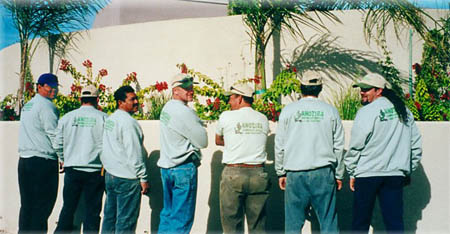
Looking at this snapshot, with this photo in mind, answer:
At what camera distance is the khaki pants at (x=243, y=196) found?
4480 millimetres

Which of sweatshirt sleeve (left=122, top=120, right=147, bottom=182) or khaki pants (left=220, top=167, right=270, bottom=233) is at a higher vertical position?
sweatshirt sleeve (left=122, top=120, right=147, bottom=182)

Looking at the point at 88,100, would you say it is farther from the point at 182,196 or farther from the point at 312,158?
the point at 312,158

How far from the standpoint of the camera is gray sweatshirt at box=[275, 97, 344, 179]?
4.23 m

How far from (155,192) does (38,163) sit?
141cm

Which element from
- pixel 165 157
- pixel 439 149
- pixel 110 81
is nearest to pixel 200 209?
pixel 165 157

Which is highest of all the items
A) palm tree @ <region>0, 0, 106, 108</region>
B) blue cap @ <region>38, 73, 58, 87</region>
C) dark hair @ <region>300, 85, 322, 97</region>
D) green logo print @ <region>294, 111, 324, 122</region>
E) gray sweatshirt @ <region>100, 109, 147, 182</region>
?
palm tree @ <region>0, 0, 106, 108</region>

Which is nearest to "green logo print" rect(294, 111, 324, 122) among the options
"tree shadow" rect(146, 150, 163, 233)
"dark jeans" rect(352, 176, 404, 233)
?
"dark jeans" rect(352, 176, 404, 233)

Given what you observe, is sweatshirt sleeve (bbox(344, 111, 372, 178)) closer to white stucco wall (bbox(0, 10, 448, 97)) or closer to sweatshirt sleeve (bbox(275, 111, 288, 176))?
sweatshirt sleeve (bbox(275, 111, 288, 176))

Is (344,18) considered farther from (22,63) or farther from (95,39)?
(22,63)

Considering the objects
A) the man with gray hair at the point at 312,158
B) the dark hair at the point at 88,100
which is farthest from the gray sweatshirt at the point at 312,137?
the dark hair at the point at 88,100

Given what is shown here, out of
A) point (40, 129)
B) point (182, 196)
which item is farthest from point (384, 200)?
point (40, 129)

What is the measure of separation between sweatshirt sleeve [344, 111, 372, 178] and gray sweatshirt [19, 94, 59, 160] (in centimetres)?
325

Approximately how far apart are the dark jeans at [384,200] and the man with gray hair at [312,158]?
239mm

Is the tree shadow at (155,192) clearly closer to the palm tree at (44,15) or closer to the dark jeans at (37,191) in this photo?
the dark jeans at (37,191)
